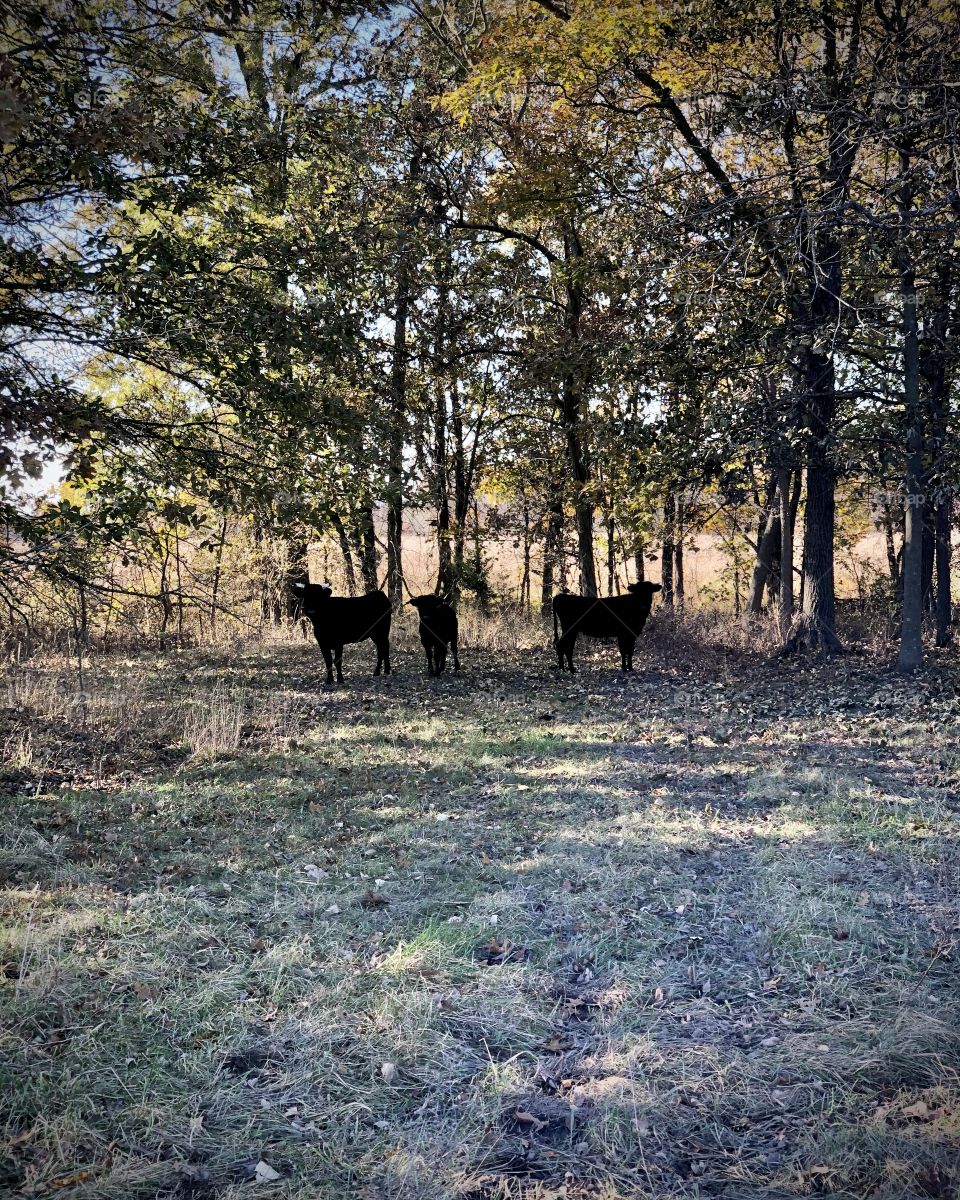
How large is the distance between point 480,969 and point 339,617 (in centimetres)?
920

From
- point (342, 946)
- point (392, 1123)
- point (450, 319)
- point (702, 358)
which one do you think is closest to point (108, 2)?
point (342, 946)

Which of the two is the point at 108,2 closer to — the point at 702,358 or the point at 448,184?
the point at 702,358

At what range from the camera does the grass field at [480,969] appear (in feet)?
10.1

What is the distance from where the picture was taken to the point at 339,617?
42.9 feet

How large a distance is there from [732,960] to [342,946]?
84.5 inches

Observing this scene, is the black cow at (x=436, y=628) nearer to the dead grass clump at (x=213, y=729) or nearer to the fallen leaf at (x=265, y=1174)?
the dead grass clump at (x=213, y=729)

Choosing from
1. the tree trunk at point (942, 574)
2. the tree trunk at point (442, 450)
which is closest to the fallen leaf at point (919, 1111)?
the tree trunk at point (942, 574)

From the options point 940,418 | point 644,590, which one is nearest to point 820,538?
point 940,418

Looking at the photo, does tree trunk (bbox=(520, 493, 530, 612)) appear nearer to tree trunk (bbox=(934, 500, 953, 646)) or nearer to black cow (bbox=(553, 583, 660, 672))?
black cow (bbox=(553, 583, 660, 672))

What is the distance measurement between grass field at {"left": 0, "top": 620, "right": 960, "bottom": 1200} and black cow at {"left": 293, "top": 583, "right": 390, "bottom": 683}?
13.7 feet

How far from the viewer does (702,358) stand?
12844mm

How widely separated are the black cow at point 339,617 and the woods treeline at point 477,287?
0.94 metres

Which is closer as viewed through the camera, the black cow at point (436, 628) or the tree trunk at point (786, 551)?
the black cow at point (436, 628)

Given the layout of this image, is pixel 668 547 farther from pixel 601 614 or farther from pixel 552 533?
pixel 601 614
